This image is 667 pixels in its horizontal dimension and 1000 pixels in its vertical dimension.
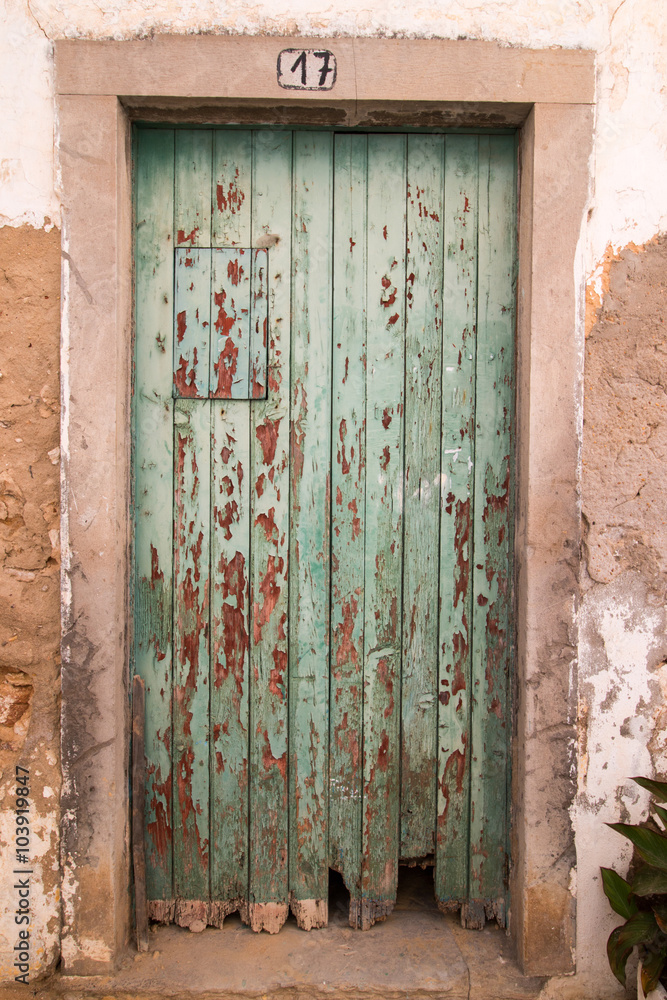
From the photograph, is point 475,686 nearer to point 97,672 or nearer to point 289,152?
point 97,672

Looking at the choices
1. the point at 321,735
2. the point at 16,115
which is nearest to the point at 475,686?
the point at 321,735

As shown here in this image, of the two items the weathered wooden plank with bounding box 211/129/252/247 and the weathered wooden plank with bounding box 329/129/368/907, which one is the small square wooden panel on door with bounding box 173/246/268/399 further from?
the weathered wooden plank with bounding box 329/129/368/907

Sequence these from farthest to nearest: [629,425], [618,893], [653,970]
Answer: [629,425], [618,893], [653,970]

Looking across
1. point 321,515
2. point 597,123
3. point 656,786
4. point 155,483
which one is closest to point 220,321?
point 155,483

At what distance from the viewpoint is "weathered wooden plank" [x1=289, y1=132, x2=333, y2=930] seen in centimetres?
199

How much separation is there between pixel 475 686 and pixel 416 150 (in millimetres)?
1666

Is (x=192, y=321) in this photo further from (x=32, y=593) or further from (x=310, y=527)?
(x=32, y=593)

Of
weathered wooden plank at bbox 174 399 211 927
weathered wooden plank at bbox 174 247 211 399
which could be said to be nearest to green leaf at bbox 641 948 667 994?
weathered wooden plank at bbox 174 399 211 927

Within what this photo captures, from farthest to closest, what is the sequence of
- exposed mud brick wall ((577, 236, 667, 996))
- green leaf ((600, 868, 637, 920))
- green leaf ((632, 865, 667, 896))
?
exposed mud brick wall ((577, 236, 667, 996))
green leaf ((600, 868, 637, 920))
green leaf ((632, 865, 667, 896))

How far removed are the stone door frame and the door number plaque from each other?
0.07ft

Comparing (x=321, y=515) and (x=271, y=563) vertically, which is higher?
(x=321, y=515)

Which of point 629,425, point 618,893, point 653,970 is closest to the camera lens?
point 653,970

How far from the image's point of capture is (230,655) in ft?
6.64

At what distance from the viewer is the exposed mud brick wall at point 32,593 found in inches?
74.0
